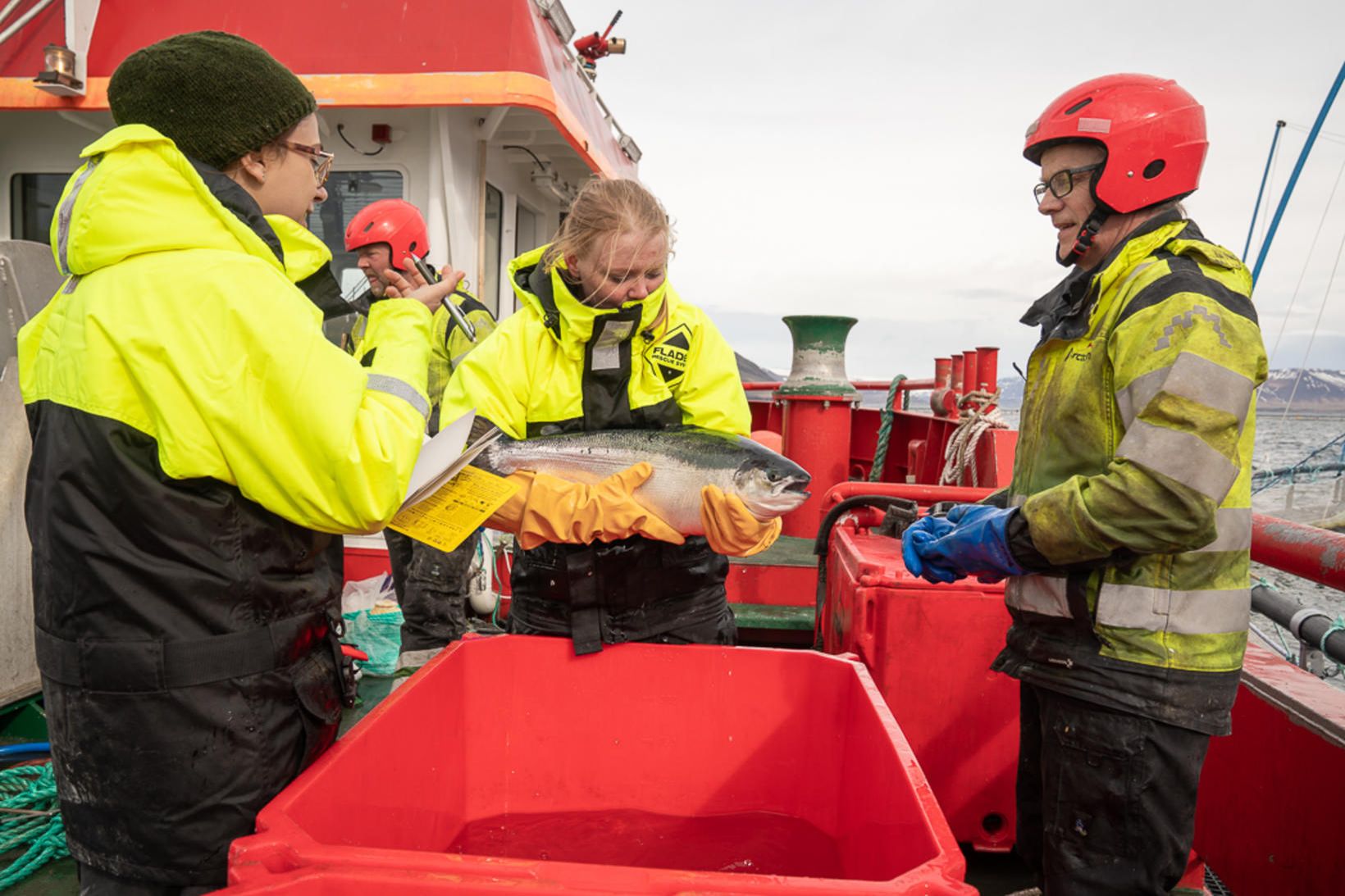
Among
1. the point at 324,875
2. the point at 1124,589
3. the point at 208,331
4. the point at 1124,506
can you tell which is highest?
the point at 208,331

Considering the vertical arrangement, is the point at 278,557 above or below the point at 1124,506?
below

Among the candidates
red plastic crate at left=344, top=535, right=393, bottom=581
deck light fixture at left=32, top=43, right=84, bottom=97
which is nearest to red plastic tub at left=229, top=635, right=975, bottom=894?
red plastic crate at left=344, top=535, right=393, bottom=581

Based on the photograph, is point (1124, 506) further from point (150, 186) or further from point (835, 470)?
point (835, 470)

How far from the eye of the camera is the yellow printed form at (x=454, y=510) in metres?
1.87

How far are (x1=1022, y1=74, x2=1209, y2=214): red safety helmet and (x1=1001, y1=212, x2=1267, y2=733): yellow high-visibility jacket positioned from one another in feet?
0.36

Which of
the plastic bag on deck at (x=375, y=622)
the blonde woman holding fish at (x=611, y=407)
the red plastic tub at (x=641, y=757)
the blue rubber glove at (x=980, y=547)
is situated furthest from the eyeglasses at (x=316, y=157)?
the plastic bag on deck at (x=375, y=622)

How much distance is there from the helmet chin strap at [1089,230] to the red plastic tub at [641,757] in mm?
1247

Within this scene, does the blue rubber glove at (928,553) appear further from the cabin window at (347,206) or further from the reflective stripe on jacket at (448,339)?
the cabin window at (347,206)

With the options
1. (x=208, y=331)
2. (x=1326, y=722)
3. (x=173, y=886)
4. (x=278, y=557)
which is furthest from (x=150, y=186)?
(x=1326, y=722)

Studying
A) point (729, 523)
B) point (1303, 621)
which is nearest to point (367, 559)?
point (729, 523)

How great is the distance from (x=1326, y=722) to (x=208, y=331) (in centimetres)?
301

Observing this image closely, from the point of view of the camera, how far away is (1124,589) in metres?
2.07

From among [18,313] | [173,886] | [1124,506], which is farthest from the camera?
[18,313]

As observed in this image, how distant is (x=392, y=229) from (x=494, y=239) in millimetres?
2124
